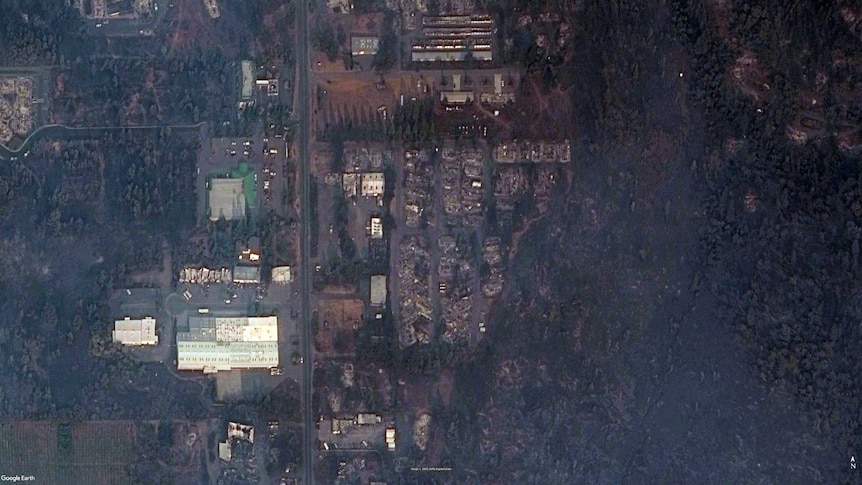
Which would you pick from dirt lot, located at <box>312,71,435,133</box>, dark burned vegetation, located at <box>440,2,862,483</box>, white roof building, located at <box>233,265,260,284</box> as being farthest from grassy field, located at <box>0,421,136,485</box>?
dirt lot, located at <box>312,71,435,133</box>

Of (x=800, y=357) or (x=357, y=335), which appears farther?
(x=357, y=335)

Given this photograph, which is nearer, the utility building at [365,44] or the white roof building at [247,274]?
the utility building at [365,44]

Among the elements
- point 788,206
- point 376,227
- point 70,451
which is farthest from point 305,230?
point 788,206

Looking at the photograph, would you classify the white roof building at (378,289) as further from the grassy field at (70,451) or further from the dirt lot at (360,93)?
the grassy field at (70,451)

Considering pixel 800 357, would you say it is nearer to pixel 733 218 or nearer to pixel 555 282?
pixel 733 218

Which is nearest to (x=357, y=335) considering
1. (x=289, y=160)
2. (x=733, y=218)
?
(x=289, y=160)

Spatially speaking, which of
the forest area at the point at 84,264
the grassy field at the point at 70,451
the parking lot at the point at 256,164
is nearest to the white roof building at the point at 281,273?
the parking lot at the point at 256,164

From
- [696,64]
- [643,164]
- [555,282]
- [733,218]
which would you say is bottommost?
[555,282]
